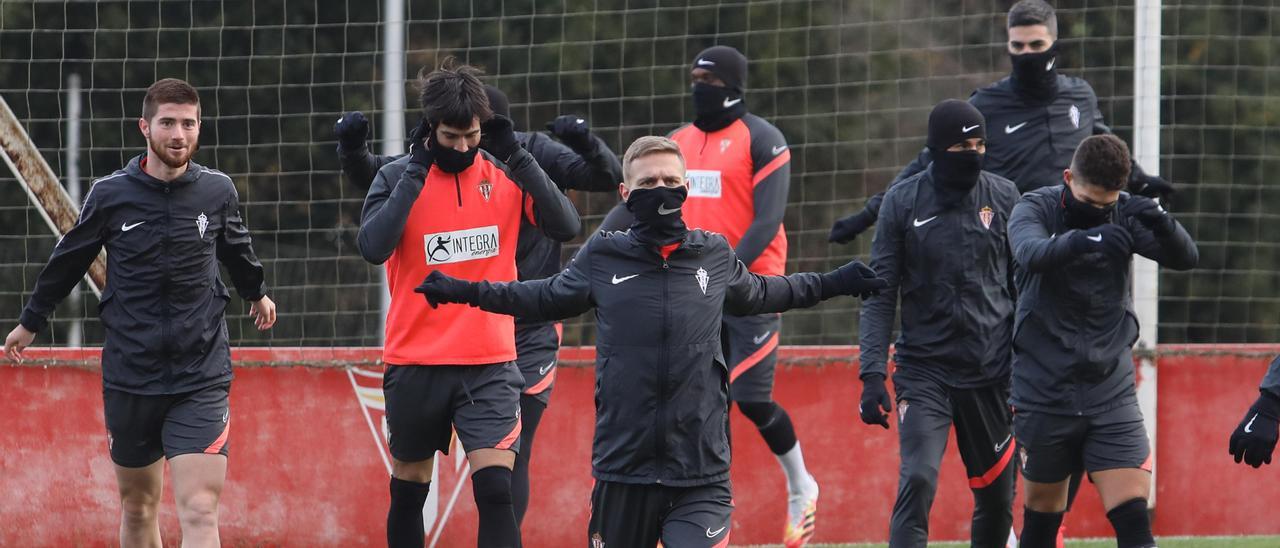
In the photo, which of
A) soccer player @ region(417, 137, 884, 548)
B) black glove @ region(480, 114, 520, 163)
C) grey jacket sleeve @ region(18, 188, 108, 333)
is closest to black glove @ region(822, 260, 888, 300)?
soccer player @ region(417, 137, 884, 548)

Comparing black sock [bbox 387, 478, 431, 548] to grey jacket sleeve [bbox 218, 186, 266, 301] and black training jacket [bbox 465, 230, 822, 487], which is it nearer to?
grey jacket sleeve [bbox 218, 186, 266, 301]

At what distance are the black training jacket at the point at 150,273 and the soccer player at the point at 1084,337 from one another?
3110 millimetres

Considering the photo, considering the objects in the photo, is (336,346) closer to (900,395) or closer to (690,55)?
(690,55)

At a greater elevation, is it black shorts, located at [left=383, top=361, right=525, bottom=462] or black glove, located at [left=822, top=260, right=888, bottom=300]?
black glove, located at [left=822, top=260, right=888, bottom=300]

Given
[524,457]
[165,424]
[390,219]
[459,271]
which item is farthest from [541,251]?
[165,424]

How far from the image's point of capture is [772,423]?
25.8ft

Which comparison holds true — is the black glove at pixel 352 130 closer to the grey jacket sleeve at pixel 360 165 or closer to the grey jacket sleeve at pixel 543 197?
the grey jacket sleeve at pixel 360 165

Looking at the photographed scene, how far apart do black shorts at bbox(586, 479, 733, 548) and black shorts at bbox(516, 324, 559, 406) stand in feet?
6.20

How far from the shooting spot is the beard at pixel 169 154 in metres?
6.30

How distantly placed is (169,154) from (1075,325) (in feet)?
11.4

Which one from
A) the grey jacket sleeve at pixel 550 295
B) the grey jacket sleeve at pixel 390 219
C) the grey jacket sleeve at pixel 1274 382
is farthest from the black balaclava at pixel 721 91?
the grey jacket sleeve at pixel 1274 382

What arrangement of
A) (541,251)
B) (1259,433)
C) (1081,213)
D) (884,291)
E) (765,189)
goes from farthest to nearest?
(765,189)
(541,251)
(884,291)
(1081,213)
(1259,433)

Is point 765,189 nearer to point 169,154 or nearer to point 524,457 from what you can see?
point 524,457

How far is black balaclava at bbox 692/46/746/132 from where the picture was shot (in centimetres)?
779
